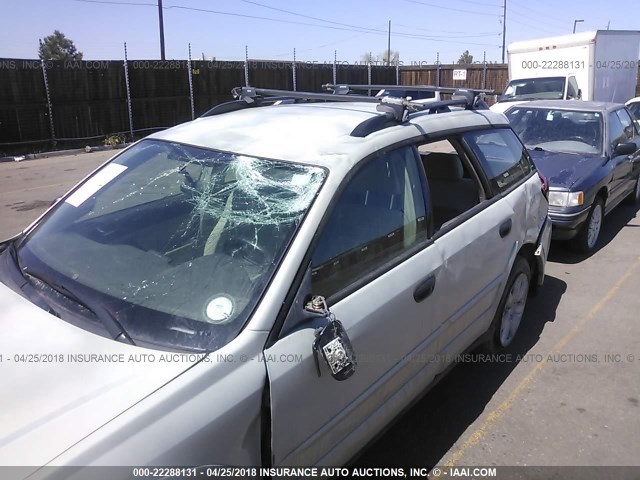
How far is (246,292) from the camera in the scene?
1.93m

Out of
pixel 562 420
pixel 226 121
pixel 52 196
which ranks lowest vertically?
pixel 562 420

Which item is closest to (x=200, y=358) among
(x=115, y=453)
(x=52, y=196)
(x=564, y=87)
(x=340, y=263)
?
(x=115, y=453)

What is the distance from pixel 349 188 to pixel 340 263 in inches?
13.4

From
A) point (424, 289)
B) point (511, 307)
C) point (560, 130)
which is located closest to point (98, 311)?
point (424, 289)

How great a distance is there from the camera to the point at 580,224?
220 inches

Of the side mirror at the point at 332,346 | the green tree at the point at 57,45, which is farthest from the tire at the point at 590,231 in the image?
the green tree at the point at 57,45

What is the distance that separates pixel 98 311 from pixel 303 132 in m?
1.25

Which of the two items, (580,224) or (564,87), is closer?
(580,224)

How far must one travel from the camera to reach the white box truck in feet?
44.9

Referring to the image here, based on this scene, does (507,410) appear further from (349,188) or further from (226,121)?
(226,121)

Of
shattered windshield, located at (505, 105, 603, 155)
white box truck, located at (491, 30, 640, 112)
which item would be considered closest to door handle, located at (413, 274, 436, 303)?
shattered windshield, located at (505, 105, 603, 155)

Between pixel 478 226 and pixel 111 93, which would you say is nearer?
pixel 478 226

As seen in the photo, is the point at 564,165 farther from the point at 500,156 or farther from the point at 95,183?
the point at 95,183

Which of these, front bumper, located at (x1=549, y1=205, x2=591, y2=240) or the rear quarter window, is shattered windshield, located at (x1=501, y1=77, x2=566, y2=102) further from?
the rear quarter window
